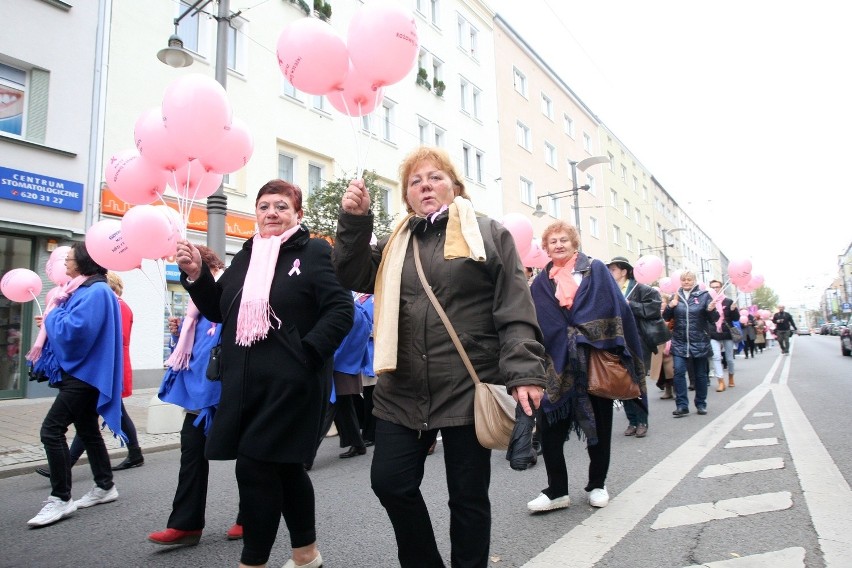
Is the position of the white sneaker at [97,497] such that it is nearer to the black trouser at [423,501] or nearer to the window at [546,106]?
the black trouser at [423,501]

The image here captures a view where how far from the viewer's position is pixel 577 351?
4008 millimetres

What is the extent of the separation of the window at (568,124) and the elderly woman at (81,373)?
3366 cm

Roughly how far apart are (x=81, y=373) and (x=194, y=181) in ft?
5.22

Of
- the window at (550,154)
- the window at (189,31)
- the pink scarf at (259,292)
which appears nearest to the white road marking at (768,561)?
the pink scarf at (259,292)

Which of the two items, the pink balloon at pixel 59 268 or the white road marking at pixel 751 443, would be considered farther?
the pink balloon at pixel 59 268

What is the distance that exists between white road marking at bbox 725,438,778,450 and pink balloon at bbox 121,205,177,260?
16.9 feet

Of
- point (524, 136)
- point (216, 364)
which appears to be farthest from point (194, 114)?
point (524, 136)

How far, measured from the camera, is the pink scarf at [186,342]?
3530mm

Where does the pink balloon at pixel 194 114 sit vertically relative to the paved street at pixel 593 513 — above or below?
above

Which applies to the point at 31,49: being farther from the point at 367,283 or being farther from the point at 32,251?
the point at 367,283

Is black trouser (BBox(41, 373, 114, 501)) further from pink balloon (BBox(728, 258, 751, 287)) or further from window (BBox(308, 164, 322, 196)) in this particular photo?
window (BBox(308, 164, 322, 196))

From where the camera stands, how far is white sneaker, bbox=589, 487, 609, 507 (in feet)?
12.4

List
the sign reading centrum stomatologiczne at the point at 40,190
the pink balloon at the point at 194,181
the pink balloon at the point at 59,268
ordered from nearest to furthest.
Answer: the pink balloon at the point at 194,181, the pink balloon at the point at 59,268, the sign reading centrum stomatologiczne at the point at 40,190

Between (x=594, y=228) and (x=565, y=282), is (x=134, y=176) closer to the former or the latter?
(x=565, y=282)
